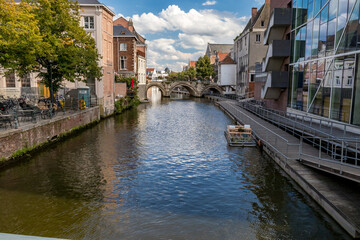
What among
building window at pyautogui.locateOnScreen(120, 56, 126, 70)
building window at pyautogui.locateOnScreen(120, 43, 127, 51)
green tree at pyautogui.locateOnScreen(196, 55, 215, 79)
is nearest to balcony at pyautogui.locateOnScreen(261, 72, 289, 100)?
building window at pyautogui.locateOnScreen(120, 43, 127, 51)

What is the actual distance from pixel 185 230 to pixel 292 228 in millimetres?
3417

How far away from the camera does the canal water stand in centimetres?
918

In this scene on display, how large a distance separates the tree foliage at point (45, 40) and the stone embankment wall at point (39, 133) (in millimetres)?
3862

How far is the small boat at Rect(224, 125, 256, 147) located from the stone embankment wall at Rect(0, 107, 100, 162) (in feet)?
41.0

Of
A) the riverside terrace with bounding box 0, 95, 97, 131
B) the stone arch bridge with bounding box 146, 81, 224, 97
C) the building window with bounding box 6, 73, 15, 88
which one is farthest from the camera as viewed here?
the stone arch bridge with bounding box 146, 81, 224, 97

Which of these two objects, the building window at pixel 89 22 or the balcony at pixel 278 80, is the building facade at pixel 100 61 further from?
the balcony at pixel 278 80

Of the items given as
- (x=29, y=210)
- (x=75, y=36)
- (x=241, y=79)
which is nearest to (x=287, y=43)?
(x=75, y=36)

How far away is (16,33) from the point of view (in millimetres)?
16609

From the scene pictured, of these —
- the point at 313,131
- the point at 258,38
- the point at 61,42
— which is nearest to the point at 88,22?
the point at 61,42

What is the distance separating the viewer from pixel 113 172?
14.7 m

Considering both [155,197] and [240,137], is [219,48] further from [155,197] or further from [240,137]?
[155,197]

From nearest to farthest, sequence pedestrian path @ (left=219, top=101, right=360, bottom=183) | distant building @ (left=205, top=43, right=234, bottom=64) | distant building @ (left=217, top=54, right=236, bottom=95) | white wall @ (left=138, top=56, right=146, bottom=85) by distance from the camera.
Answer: pedestrian path @ (left=219, top=101, right=360, bottom=183) < white wall @ (left=138, top=56, right=146, bottom=85) < distant building @ (left=217, top=54, right=236, bottom=95) < distant building @ (left=205, top=43, right=234, bottom=64)

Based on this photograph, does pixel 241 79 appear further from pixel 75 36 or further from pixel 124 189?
pixel 124 189

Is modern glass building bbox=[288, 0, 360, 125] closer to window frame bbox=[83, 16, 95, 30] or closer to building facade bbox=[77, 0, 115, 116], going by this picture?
building facade bbox=[77, 0, 115, 116]
